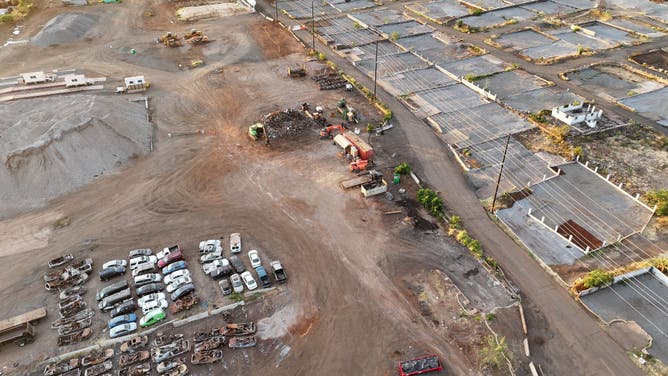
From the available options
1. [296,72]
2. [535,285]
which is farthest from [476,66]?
[535,285]

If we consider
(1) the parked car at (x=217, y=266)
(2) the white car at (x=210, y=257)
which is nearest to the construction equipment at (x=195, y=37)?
(2) the white car at (x=210, y=257)

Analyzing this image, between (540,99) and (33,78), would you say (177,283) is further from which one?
(540,99)

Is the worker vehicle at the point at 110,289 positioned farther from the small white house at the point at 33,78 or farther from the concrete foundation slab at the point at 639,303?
the small white house at the point at 33,78

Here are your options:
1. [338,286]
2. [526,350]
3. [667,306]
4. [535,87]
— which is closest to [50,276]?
[338,286]

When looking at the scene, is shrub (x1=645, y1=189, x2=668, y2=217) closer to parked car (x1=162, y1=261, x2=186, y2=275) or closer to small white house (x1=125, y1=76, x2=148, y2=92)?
parked car (x1=162, y1=261, x2=186, y2=275)

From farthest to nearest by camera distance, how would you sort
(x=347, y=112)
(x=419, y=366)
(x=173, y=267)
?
1. (x=347, y=112)
2. (x=173, y=267)
3. (x=419, y=366)
